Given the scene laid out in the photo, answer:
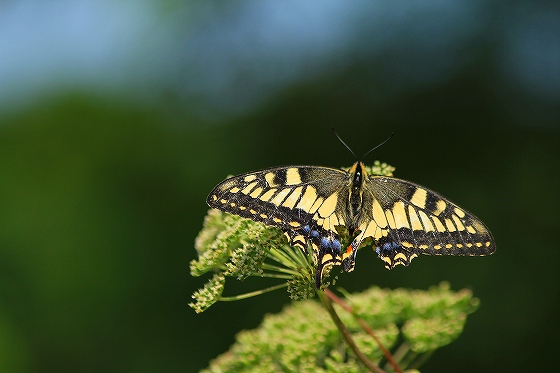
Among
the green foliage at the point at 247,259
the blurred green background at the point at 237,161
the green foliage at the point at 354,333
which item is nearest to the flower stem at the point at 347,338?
the green foliage at the point at 247,259

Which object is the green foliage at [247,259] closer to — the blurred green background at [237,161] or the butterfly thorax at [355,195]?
the butterfly thorax at [355,195]

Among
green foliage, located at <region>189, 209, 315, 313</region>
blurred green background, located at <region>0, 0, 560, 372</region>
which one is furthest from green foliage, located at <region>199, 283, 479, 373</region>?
blurred green background, located at <region>0, 0, 560, 372</region>

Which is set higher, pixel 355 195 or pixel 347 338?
pixel 355 195

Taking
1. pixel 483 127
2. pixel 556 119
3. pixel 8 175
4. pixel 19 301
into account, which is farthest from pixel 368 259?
pixel 8 175

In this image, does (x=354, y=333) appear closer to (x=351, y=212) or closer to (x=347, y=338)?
(x=351, y=212)

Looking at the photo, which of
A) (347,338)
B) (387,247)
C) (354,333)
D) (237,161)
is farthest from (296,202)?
(237,161)

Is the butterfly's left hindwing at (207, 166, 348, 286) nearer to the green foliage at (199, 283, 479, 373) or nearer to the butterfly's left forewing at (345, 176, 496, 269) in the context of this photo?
the butterfly's left forewing at (345, 176, 496, 269)
